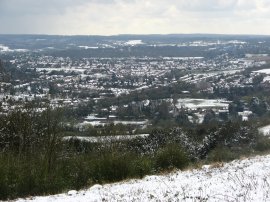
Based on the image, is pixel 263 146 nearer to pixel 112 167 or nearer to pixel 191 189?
pixel 112 167

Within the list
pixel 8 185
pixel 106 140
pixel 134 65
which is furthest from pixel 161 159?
pixel 134 65

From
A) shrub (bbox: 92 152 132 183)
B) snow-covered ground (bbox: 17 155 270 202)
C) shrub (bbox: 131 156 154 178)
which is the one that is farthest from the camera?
shrub (bbox: 131 156 154 178)

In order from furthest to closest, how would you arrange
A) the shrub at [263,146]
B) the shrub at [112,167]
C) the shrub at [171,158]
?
the shrub at [263,146]
the shrub at [171,158]
the shrub at [112,167]

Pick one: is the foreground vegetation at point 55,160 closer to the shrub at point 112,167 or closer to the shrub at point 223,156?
the shrub at point 112,167

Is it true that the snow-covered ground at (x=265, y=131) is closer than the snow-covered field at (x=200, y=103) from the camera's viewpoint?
Yes

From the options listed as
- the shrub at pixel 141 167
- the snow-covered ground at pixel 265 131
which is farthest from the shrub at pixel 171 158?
the snow-covered ground at pixel 265 131

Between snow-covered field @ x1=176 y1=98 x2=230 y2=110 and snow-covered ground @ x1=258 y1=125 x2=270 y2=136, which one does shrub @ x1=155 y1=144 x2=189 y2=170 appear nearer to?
snow-covered ground @ x1=258 y1=125 x2=270 y2=136

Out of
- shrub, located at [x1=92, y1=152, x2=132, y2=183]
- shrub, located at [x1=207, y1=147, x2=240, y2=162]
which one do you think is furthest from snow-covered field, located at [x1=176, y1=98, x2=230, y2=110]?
shrub, located at [x1=92, y1=152, x2=132, y2=183]

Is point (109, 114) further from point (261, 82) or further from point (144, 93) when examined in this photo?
point (261, 82)
